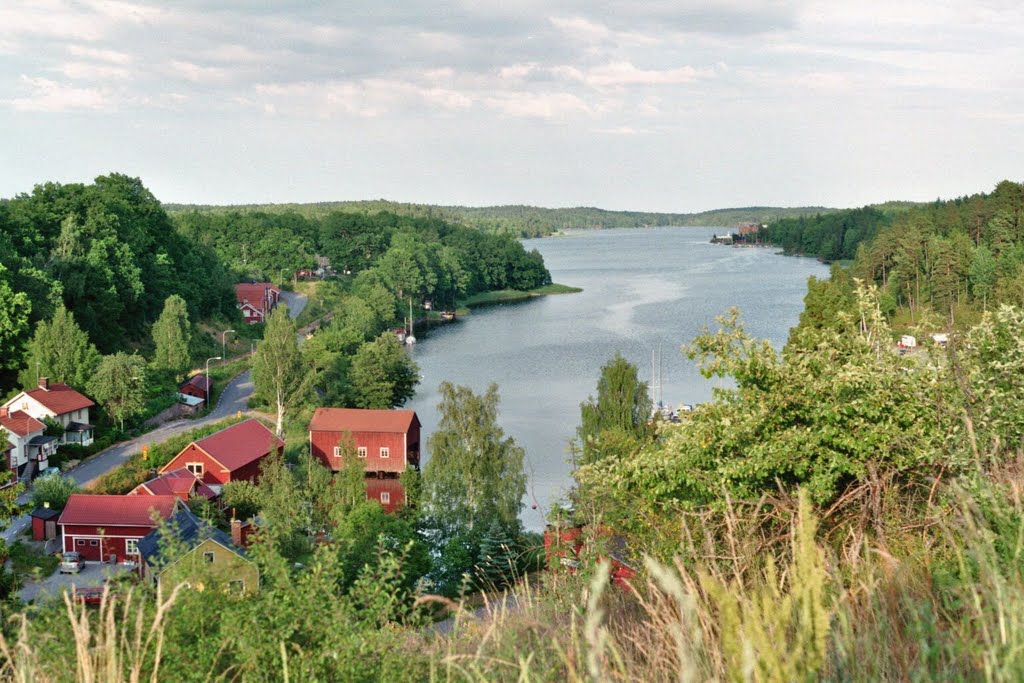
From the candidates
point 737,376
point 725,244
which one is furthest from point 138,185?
point 725,244

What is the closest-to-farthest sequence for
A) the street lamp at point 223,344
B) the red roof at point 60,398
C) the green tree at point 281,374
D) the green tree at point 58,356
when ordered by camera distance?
the red roof at point 60,398 → the green tree at point 58,356 → the green tree at point 281,374 → the street lamp at point 223,344

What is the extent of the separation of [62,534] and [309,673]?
15561mm

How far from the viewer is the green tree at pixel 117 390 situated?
79.6ft

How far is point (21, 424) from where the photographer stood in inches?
822

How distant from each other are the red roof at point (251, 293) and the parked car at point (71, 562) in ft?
87.9

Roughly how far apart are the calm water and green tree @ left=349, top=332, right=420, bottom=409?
2.95 ft

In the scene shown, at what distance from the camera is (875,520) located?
402 centimetres

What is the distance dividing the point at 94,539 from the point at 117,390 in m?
8.24

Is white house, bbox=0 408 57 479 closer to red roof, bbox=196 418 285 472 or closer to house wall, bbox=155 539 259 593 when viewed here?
red roof, bbox=196 418 285 472

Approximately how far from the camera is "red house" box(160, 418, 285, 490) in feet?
66.9

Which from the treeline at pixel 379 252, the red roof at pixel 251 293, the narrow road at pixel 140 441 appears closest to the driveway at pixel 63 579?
the narrow road at pixel 140 441

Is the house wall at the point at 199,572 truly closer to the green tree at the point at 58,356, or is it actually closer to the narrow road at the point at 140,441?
the narrow road at the point at 140,441

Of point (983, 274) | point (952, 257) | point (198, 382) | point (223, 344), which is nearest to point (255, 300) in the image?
point (223, 344)

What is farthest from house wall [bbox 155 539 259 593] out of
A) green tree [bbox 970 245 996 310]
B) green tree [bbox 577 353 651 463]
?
green tree [bbox 970 245 996 310]
